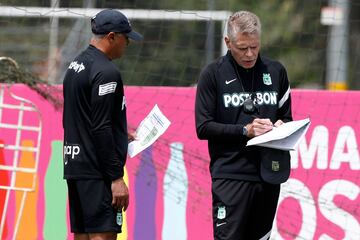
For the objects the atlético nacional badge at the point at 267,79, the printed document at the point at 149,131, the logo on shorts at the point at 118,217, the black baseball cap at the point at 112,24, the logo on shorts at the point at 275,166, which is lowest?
the logo on shorts at the point at 118,217

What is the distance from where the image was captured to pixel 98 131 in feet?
18.7

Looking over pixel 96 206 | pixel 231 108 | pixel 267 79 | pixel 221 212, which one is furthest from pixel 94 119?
pixel 267 79

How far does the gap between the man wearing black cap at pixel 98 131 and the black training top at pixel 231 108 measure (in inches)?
19.0

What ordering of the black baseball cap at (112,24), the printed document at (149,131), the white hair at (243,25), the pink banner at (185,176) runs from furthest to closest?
the pink banner at (185,176) < the printed document at (149,131) < the black baseball cap at (112,24) < the white hair at (243,25)

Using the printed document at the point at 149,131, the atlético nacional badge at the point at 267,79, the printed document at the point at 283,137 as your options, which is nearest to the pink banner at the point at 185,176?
the printed document at the point at 149,131

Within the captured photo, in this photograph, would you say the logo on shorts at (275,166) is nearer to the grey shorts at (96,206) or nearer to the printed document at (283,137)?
the printed document at (283,137)

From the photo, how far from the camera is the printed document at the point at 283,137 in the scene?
221 inches

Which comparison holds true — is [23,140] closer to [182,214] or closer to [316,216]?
[182,214]

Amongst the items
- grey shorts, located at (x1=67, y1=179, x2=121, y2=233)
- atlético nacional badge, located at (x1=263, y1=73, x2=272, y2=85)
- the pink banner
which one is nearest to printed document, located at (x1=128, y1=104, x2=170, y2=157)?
grey shorts, located at (x1=67, y1=179, x2=121, y2=233)

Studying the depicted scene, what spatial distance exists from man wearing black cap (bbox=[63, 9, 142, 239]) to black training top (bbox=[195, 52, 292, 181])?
0.48m

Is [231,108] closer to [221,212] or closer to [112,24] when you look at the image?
[221,212]

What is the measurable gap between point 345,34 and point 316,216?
1763mm

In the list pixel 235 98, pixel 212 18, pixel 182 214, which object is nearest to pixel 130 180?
pixel 182 214

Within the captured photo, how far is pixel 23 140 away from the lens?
7852 millimetres
